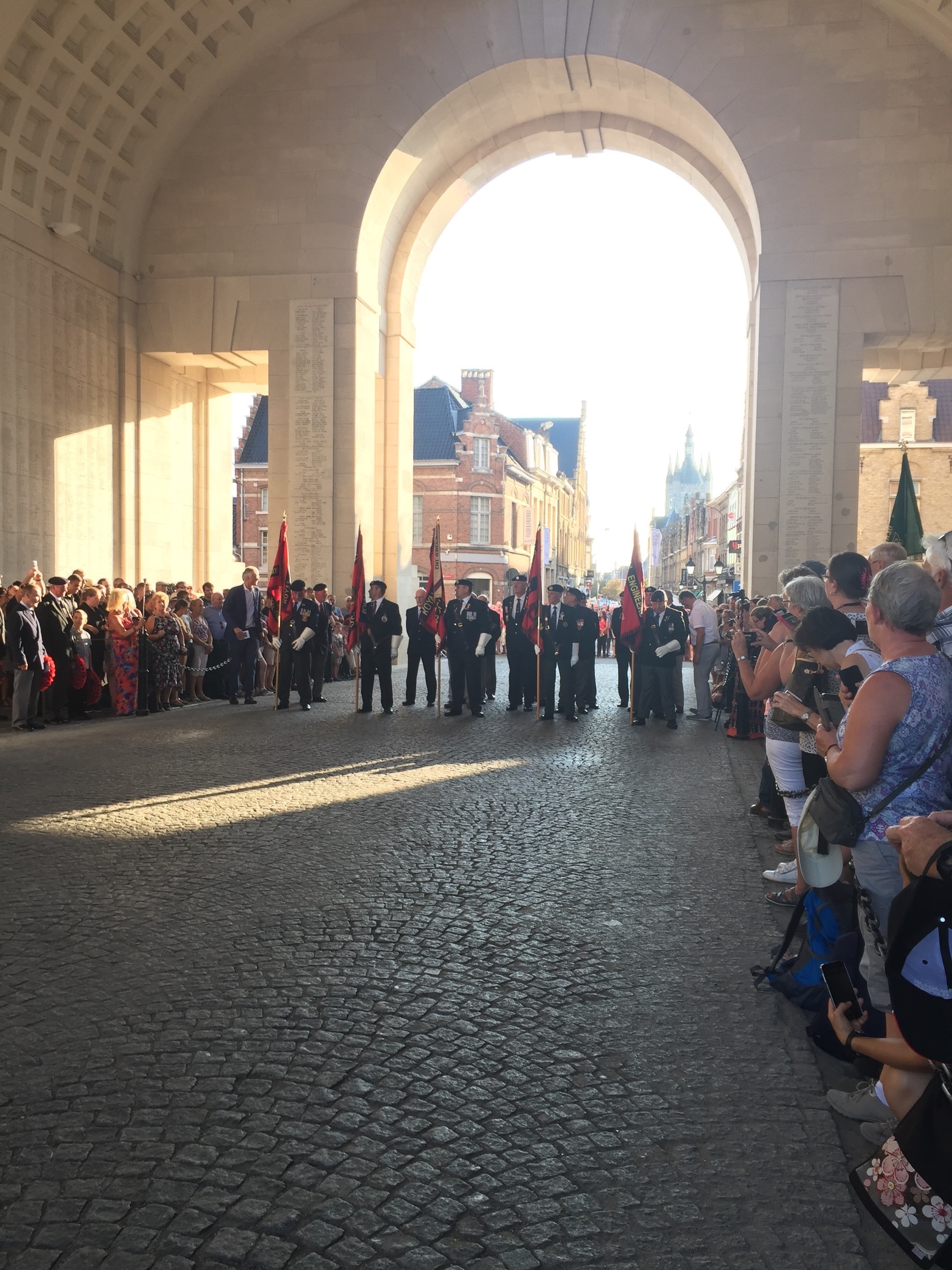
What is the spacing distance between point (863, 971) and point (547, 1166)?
119cm

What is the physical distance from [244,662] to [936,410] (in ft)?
139

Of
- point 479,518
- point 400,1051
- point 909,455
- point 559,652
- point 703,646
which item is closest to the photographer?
point 400,1051

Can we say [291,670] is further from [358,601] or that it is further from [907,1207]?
[907,1207]

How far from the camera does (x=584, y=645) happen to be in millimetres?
15031

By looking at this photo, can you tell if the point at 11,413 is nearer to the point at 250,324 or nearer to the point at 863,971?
the point at 250,324

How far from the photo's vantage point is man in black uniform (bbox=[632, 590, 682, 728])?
1395 cm

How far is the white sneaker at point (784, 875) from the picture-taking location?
5.88 m

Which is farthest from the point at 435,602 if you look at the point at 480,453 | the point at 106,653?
the point at 480,453

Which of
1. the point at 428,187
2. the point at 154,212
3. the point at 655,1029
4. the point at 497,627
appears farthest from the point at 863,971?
the point at 428,187

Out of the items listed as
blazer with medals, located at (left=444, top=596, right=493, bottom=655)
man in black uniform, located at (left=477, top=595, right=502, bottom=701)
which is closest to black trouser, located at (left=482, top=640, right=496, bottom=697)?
man in black uniform, located at (left=477, top=595, right=502, bottom=701)

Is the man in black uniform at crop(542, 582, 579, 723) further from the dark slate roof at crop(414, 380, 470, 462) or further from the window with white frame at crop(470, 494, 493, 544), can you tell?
the window with white frame at crop(470, 494, 493, 544)

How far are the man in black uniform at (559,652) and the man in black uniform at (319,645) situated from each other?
3429 mm

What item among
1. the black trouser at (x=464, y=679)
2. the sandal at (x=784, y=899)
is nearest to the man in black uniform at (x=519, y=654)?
the black trouser at (x=464, y=679)

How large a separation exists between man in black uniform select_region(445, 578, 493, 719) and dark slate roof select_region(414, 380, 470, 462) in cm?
3996
